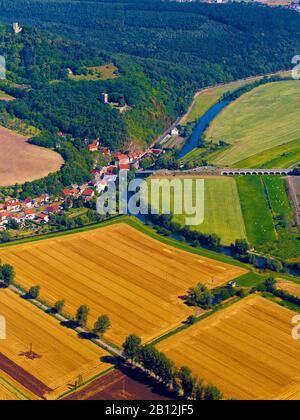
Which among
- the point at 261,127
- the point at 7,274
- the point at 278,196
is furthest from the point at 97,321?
the point at 261,127

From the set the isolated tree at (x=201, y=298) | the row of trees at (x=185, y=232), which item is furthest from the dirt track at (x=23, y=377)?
the row of trees at (x=185, y=232)

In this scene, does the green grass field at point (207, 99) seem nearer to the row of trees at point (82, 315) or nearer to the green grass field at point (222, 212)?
the green grass field at point (222, 212)

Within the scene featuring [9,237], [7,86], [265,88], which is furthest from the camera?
[265,88]

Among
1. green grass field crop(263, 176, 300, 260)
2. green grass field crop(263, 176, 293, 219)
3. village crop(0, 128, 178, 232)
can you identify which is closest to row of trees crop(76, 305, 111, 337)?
village crop(0, 128, 178, 232)

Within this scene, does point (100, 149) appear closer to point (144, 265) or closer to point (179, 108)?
point (179, 108)

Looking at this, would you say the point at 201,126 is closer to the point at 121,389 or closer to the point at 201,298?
the point at 201,298

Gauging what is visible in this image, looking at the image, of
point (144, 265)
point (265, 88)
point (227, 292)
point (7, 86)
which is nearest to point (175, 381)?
point (227, 292)
